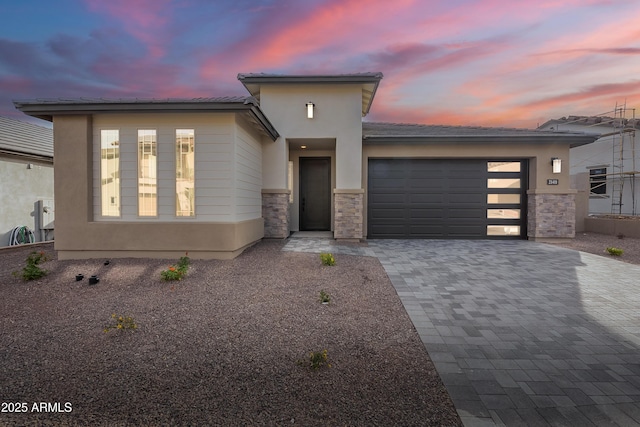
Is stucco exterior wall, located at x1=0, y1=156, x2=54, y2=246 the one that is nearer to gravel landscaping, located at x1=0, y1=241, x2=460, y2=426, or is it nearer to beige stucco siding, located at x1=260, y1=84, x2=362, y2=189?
gravel landscaping, located at x1=0, y1=241, x2=460, y2=426

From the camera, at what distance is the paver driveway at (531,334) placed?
2.02 m

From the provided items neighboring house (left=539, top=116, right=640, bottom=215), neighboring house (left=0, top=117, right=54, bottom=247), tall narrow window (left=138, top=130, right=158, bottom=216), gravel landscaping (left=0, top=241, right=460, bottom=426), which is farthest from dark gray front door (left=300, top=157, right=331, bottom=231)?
neighboring house (left=539, top=116, right=640, bottom=215)

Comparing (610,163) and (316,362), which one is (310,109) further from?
(610,163)

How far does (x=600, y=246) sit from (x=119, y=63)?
17.8 metres

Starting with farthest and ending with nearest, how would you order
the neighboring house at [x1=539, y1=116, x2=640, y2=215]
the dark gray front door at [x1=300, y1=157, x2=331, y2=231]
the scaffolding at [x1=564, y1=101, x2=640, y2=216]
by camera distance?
the neighboring house at [x1=539, y1=116, x2=640, y2=215] < the scaffolding at [x1=564, y1=101, x2=640, y2=216] < the dark gray front door at [x1=300, y1=157, x2=331, y2=231]

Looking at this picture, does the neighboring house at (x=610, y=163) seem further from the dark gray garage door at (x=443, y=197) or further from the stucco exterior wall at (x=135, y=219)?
the stucco exterior wall at (x=135, y=219)

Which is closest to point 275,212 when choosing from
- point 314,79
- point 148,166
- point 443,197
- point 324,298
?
point 148,166

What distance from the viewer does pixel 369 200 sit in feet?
32.1

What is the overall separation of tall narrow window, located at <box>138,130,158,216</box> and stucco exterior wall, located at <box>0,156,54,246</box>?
6.91 m

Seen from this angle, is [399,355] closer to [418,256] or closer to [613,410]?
[613,410]

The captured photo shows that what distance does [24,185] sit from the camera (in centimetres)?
976

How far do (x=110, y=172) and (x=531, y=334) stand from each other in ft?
26.6

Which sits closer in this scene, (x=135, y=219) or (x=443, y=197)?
(x=135, y=219)

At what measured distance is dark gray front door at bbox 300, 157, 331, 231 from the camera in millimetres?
10641
